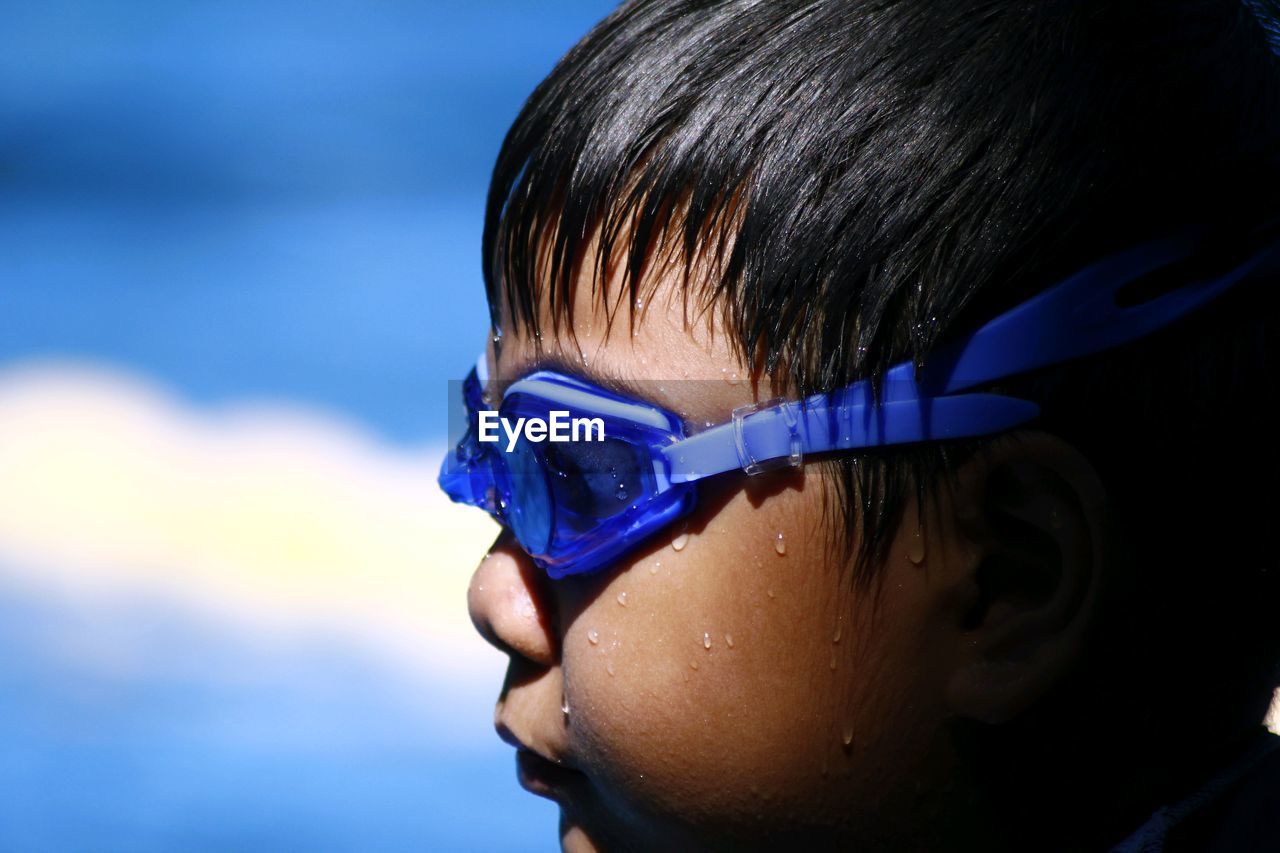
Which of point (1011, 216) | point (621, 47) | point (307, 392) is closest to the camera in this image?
point (1011, 216)

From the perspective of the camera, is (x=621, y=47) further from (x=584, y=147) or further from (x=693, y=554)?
(x=693, y=554)

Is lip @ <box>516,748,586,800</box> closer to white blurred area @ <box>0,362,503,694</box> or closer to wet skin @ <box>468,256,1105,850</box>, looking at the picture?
wet skin @ <box>468,256,1105,850</box>

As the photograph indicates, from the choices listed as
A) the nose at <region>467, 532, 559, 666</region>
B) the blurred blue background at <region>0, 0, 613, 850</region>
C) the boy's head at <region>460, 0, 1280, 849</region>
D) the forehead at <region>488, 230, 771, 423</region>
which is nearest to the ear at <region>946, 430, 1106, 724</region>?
the boy's head at <region>460, 0, 1280, 849</region>

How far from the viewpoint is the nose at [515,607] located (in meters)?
0.96

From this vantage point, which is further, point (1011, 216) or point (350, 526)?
point (350, 526)

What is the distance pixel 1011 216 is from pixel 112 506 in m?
1.79

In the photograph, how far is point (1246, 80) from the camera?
2.92 ft

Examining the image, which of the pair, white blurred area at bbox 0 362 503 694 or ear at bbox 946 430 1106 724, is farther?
white blurred area at bbox 0 362 503 694

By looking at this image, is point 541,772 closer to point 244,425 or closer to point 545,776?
point 545,776

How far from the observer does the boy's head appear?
2.70 ft

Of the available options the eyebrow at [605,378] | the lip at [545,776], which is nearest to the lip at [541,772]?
the lip at [545,776]

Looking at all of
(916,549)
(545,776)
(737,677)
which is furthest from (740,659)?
(545,776)

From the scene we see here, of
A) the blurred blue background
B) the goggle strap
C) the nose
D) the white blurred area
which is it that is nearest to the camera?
the goggle strap

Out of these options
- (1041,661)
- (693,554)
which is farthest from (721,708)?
(1041,661)
